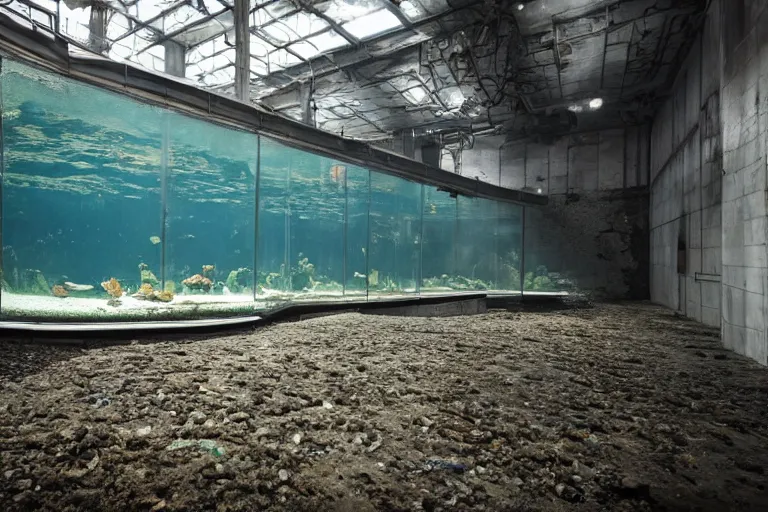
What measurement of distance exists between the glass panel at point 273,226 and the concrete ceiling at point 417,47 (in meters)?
2.75

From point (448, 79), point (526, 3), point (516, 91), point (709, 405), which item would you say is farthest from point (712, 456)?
point (516, 91)

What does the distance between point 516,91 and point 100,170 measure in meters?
15.2

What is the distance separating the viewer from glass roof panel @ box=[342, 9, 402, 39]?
25.7ft

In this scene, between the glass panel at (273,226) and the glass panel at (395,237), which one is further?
the glass panel at (395,237)

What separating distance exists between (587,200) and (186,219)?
20123 mm

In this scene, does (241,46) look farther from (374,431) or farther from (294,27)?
(374,431)

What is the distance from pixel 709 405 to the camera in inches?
111

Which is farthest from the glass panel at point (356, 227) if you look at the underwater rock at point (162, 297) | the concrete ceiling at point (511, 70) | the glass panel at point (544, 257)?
the glass panel at point (544, 257)

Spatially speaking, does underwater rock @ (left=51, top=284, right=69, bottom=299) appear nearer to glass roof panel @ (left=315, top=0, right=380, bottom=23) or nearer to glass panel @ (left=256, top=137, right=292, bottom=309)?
glass panel @ (left=256, top=137, right=292, bottom=309)

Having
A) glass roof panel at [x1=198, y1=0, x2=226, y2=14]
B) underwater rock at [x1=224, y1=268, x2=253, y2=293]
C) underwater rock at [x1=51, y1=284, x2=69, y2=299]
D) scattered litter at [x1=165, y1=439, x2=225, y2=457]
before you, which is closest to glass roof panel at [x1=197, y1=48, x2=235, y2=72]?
glass roof panel at [x1=198, y1=0, x2=226, y2=14]

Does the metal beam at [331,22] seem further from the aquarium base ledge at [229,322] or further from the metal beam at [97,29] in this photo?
the aquarium base ledge at [229,322]

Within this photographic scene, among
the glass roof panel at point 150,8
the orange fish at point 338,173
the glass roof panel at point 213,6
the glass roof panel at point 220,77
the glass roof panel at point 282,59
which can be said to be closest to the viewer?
the glass roof panel at point 213,6

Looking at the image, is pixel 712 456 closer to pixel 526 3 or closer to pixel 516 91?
pixel 526 3

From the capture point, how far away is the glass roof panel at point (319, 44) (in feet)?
28.4
